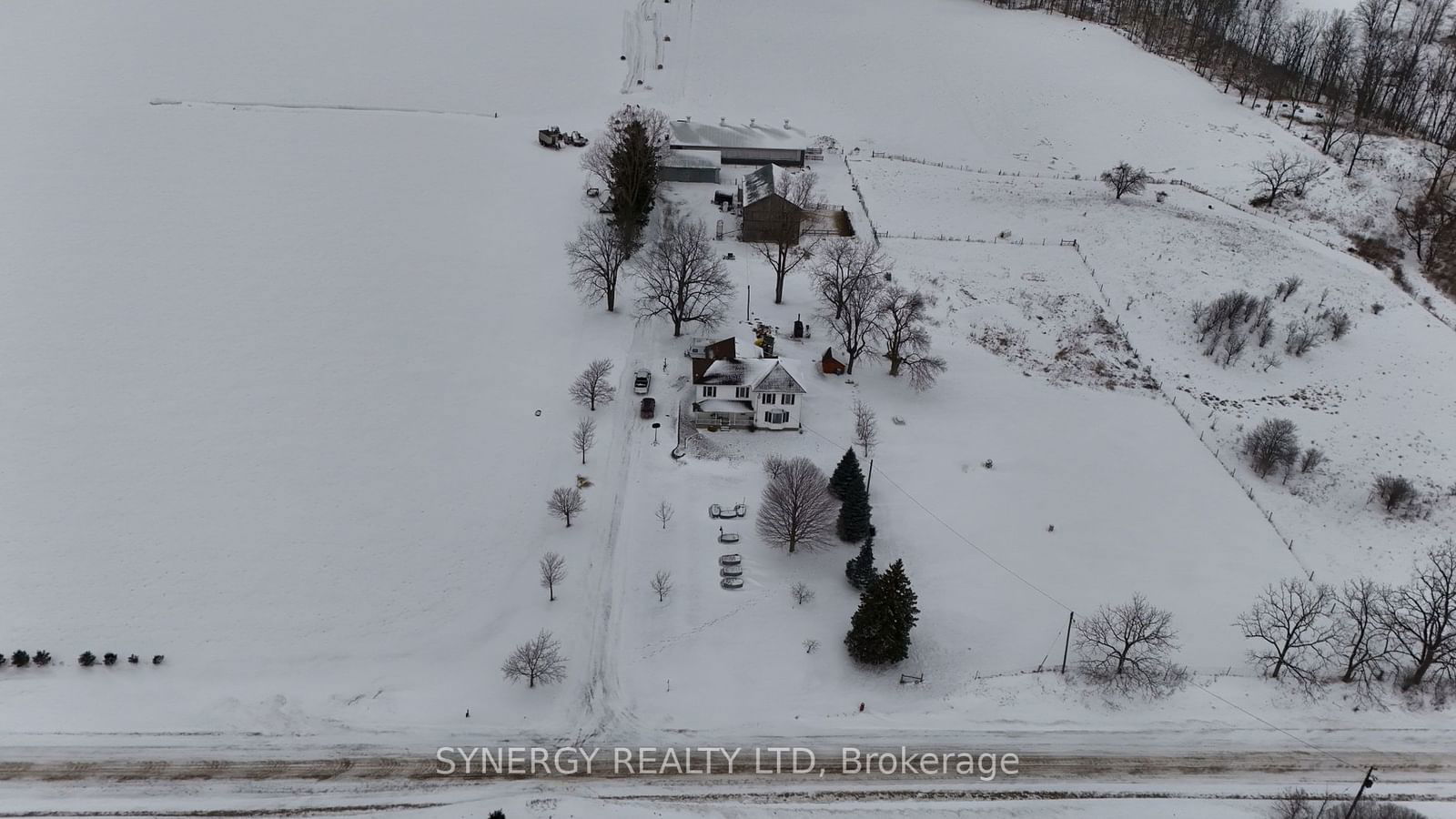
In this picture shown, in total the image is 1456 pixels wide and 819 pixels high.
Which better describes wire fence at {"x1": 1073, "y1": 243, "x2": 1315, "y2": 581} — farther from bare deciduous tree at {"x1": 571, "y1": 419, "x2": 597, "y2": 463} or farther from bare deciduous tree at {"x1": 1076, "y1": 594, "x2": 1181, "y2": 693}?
bare deciduous tree at {"x1": 571, "y1": 419, "x2": 597, "y2": 463}

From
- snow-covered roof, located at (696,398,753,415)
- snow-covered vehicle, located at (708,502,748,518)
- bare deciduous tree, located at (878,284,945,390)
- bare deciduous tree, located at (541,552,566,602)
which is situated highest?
bare deciduous tree, located at (878,284,945,390)

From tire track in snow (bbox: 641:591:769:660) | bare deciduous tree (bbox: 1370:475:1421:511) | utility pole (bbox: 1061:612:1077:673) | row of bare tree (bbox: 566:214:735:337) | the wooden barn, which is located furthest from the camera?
the wooden barn

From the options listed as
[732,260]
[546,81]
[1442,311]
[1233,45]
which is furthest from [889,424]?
[1233,45]

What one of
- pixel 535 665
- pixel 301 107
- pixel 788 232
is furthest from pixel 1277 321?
pixel 301 107

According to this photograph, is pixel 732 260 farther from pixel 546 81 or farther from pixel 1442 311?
pixel 1442 311

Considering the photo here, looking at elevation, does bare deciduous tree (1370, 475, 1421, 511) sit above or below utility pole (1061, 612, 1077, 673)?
above

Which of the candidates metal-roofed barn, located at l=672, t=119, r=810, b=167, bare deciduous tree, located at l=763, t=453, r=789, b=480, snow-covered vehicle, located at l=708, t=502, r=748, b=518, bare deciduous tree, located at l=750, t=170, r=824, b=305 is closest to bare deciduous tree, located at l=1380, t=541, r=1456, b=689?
bare deciduous tree, located at l=763, t=453, r=789, b=480
